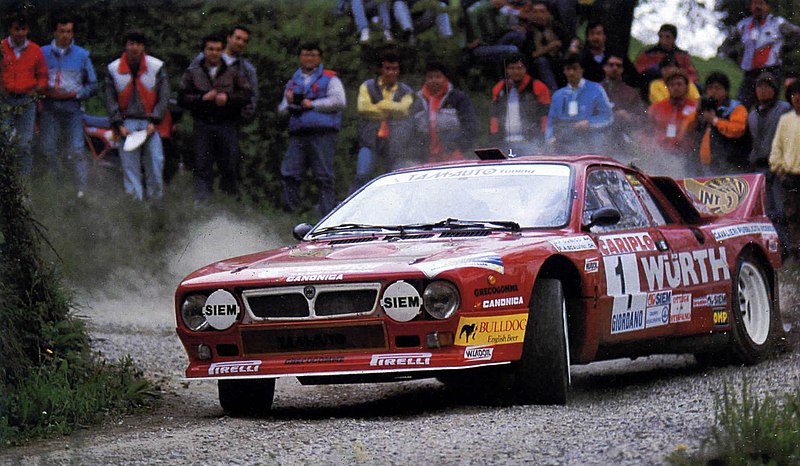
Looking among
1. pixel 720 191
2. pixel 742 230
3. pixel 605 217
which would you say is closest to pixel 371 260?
pixel 605 217

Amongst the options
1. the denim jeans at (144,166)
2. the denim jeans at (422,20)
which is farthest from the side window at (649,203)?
the denim jeans at (144,166)

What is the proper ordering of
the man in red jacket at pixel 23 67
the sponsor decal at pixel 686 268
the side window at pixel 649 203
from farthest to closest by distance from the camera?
the man in red jacket at pixel 23 67
the side window at pixel 649 203
the sponsor decal at pixel 686 268

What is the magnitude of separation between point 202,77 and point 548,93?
366cm

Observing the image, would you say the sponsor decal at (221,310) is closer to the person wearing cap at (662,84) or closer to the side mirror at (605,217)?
the side mirror at (605,217)

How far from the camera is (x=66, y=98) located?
542 inches

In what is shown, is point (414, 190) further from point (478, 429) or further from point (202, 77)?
point (202, 77)

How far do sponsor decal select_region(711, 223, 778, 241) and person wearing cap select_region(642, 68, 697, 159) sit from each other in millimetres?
4183

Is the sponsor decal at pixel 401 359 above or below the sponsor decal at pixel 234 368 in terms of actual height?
above

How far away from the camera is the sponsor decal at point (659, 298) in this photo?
7.70 m

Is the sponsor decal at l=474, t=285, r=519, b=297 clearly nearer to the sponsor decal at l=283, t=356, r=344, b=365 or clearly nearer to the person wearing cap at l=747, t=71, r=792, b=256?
the sponsor decal at l=283, t=356, r=344, b=365

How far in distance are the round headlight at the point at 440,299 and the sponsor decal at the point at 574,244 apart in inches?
32.4

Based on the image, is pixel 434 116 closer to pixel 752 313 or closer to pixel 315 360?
pixel 752 313

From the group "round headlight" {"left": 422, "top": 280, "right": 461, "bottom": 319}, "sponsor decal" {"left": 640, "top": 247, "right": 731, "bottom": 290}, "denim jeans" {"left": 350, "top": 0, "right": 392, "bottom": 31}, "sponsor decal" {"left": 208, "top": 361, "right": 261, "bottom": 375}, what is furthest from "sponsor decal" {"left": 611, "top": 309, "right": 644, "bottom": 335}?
"denim jeans" {"left": 350, "top": 0, "right": 392, "bottom": 31}

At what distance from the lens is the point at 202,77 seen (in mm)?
13930
